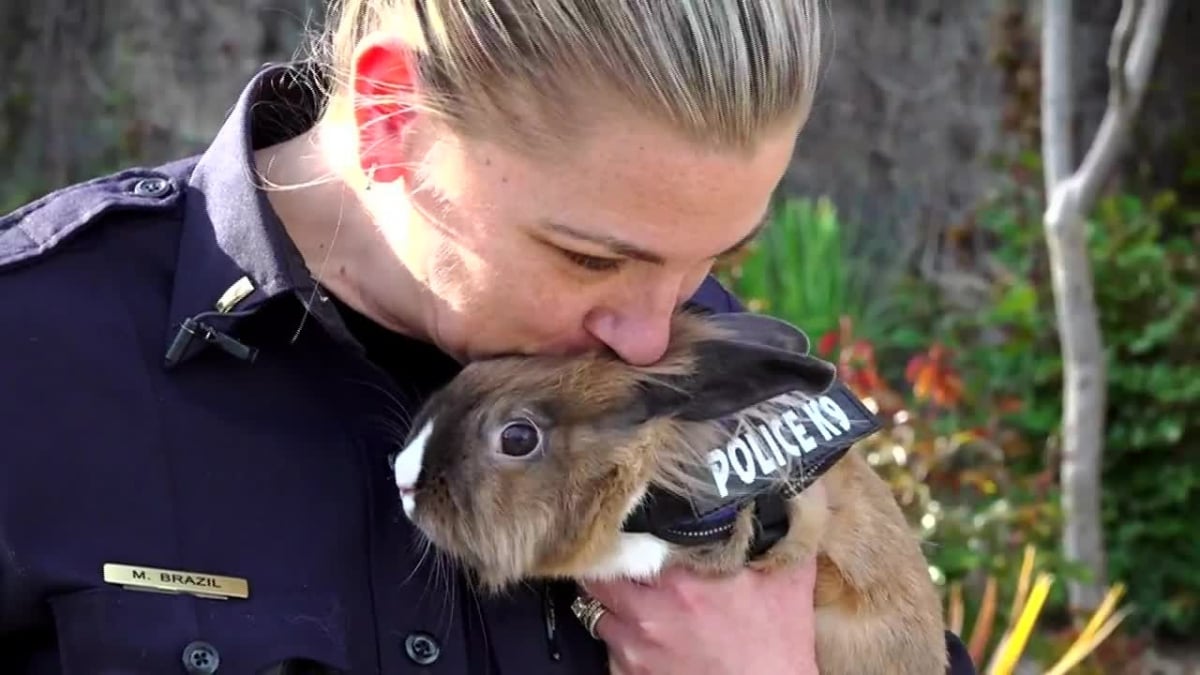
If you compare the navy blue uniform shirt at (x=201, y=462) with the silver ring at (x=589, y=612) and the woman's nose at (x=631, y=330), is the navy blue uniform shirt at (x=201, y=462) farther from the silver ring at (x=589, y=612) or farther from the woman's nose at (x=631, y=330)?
the woman's nose at (x=631, y=330)

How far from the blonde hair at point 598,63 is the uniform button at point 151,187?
0.42m

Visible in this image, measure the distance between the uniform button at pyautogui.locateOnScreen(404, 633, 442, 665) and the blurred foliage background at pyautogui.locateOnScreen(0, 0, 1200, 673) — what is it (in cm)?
273

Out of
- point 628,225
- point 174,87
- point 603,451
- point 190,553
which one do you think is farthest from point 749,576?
point 174,87

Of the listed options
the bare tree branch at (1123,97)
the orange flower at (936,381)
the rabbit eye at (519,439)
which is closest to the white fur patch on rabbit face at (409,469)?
the rabbit eye at (519,439)

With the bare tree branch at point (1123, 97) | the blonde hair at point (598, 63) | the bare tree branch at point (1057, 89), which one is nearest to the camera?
the blonde hair at point (598, 63)

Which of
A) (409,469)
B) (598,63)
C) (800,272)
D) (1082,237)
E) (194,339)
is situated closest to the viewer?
(598,63)

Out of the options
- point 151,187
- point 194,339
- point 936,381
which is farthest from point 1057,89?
point 194,339

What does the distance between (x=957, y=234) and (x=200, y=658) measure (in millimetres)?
5819

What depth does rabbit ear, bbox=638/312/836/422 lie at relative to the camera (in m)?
2.17

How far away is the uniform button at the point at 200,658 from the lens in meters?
1.89

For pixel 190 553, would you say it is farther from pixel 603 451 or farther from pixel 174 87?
pixel 174 87

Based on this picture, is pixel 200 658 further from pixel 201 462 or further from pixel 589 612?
pixel 589 612

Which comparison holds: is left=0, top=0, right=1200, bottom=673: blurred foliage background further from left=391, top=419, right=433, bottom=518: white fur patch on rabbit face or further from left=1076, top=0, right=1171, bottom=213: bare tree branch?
left=391, top=419, right=433, bottom=518: white fur patch on rabbit face

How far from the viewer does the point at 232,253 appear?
2055 millimetres
